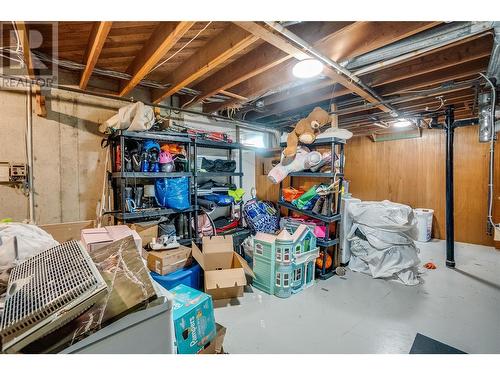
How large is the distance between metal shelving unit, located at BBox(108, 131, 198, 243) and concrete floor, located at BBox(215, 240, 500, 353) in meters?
1.24

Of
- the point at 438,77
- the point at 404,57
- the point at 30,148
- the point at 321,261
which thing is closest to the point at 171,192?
the point at 30,148

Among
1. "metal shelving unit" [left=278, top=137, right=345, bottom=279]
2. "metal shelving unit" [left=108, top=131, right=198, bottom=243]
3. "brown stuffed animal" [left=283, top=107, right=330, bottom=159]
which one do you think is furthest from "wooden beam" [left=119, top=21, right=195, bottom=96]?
"metal shelving unit" [left=278, top=137, right=345, bottom=279]

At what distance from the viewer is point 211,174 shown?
331 centimetres

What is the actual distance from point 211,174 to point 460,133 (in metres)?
4.98

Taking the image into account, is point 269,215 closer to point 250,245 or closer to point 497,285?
point 250,245

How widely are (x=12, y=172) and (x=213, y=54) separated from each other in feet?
7.51

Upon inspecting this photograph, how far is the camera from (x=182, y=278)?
245cm

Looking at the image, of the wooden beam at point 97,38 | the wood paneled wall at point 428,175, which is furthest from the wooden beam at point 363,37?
the wood paneled wall at point 428,175

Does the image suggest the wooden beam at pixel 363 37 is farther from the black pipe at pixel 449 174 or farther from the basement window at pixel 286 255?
the black pipe at pixel 449 174

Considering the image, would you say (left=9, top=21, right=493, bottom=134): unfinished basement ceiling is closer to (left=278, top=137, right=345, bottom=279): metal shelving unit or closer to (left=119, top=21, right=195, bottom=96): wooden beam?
(left=119, top=21, right=195, bottom=96): wooden beam

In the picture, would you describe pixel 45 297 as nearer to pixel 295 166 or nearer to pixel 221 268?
pixel 221 268

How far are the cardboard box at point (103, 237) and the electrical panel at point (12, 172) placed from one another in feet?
3.26

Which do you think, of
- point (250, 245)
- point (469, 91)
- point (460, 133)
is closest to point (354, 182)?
point (460, 133)

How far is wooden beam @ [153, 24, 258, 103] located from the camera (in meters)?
1.85
